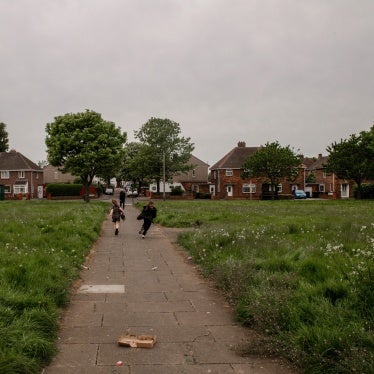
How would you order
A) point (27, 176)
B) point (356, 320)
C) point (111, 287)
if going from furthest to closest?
point (27, 176) → point (111, 287) → point (356, 320)

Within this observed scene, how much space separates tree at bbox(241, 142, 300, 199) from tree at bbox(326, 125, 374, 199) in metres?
6.66

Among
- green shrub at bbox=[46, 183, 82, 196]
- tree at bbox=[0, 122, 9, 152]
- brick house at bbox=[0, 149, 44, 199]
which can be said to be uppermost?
tree at bbox=[0, 122, 9, 152]

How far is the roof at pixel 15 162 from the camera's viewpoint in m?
80.9

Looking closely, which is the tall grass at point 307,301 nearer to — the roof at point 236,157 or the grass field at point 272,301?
the grass field at point 272,301

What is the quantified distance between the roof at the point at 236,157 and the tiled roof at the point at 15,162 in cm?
3327

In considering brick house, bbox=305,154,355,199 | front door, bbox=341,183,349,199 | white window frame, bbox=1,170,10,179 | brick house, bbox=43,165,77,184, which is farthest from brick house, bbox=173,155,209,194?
white window frame, bbox=1,170,10,179

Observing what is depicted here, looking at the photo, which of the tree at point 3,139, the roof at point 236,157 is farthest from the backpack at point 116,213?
the tree at point 3,139

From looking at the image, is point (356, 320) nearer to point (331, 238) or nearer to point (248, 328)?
point (248, 328)

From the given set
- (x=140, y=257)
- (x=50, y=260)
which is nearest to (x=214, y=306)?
(x=50, y=260)

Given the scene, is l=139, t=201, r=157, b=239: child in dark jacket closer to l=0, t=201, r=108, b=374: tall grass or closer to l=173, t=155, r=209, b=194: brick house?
l=0, t=201, r=108, b=374: tall grass

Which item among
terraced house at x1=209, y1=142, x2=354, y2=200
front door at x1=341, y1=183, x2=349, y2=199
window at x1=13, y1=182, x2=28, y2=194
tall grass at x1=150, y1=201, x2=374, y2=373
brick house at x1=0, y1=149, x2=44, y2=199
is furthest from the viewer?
brick house at x1=0, y1=149, x2=44, y2=199

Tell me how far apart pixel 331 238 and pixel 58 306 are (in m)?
8.21

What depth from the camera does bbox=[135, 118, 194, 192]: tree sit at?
237 ft

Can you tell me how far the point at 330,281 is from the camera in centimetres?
655
